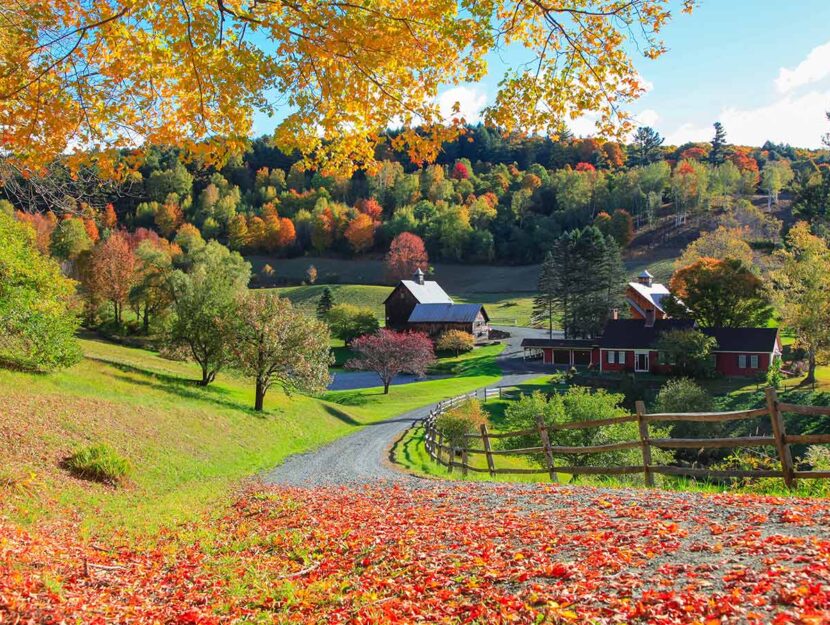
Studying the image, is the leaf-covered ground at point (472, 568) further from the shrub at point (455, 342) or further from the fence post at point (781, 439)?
the shrub at point (455, 342)

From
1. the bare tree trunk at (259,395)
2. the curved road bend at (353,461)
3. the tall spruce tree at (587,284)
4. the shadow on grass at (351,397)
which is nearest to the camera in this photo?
the curved road bend at (353,461)

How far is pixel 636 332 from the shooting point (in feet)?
175

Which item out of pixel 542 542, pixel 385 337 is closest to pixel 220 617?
pixel 542 542

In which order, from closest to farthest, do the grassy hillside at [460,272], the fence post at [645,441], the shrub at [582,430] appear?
the fence post at [645,441]
the shrub at [582,430]
the grassy hillside at [460,272]

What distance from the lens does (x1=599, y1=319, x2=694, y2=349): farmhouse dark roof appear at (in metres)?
51.8

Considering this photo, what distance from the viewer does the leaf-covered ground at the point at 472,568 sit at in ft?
15.2

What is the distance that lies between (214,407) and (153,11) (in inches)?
959

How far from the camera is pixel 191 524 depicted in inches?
414

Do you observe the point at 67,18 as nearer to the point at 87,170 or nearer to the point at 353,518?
the point at 87,170

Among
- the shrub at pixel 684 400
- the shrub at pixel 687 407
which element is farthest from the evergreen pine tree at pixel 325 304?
the shrub at pixel 684 400

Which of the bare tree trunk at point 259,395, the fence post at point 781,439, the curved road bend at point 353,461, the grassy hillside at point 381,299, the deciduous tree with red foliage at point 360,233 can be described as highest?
the deciduous tree with red foliage at point 360,233

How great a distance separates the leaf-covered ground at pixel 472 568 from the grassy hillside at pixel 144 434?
3020 millimetres

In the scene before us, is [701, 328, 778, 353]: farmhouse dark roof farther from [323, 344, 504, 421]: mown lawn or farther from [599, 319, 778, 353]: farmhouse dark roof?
[323, 344, 504, 421]: mown lawn

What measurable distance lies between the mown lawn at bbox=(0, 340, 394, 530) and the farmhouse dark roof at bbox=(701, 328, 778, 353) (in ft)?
99.8
